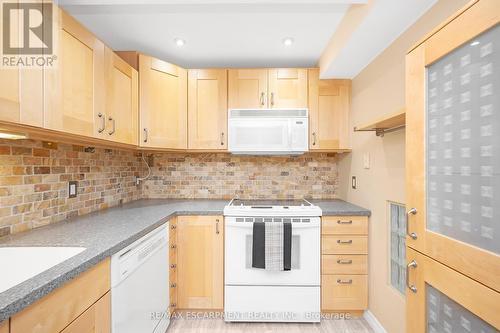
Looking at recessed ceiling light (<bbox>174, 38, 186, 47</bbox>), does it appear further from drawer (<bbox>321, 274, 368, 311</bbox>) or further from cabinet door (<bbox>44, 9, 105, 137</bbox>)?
drawer (<bbox>321, 274, 368, 311</bbox>)

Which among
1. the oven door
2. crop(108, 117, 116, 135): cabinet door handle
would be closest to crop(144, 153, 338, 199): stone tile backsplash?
the oven door

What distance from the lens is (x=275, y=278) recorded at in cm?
205

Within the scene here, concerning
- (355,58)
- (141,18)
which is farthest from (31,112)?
(355,58)

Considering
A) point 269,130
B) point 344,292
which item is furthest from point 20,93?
point 344,292

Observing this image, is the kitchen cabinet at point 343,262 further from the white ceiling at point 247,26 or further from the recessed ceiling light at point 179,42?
the recessed ceiling light at point 179,42

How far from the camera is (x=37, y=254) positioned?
1104mm

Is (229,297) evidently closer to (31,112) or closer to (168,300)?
(168,300)

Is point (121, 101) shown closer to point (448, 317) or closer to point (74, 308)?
point (74, 308)

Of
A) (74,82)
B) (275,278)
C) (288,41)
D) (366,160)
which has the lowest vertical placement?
(275,278)

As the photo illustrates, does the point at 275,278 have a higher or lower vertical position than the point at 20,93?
lower

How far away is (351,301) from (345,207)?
79 centimetres

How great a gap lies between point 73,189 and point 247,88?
1.73 m

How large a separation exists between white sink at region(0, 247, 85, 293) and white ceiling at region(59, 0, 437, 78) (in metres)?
1.46

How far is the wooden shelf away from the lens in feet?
4.40
